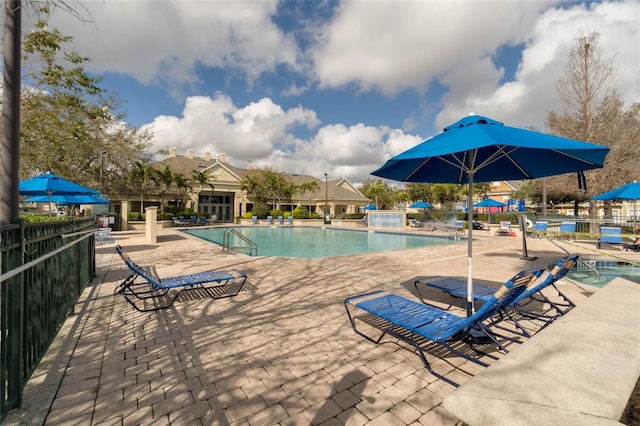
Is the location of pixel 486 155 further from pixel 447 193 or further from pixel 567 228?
pixel 447 193

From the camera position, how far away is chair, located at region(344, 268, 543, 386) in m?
3.16

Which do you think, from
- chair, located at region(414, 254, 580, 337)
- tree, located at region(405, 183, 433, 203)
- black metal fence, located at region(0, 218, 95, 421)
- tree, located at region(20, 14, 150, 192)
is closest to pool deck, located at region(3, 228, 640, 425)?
black metal fence, located at region(0, 218, 95, 421)

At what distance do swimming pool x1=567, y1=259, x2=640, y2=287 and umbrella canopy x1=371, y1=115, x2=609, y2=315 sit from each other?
A: 4.80 m

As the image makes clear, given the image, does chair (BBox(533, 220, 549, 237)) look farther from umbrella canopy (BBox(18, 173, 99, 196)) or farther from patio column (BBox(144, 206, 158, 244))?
umbrella canopy (BBox(18, 173, 99, 196))

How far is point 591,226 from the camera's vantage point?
62.8 feet

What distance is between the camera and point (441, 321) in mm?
3578

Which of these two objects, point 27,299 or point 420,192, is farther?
point 420,192

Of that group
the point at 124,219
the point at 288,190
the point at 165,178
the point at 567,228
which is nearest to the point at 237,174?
the point at 288,190

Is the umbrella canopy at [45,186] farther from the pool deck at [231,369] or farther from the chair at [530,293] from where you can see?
the chair at [530,293]

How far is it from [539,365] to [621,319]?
1.93 m

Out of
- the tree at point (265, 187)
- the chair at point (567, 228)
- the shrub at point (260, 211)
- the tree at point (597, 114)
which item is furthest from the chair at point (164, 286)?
the tree at point (265, 187)

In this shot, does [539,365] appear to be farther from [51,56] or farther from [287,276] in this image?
[51,56]

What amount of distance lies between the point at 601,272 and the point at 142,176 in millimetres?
35258

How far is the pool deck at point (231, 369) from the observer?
8.35ft
